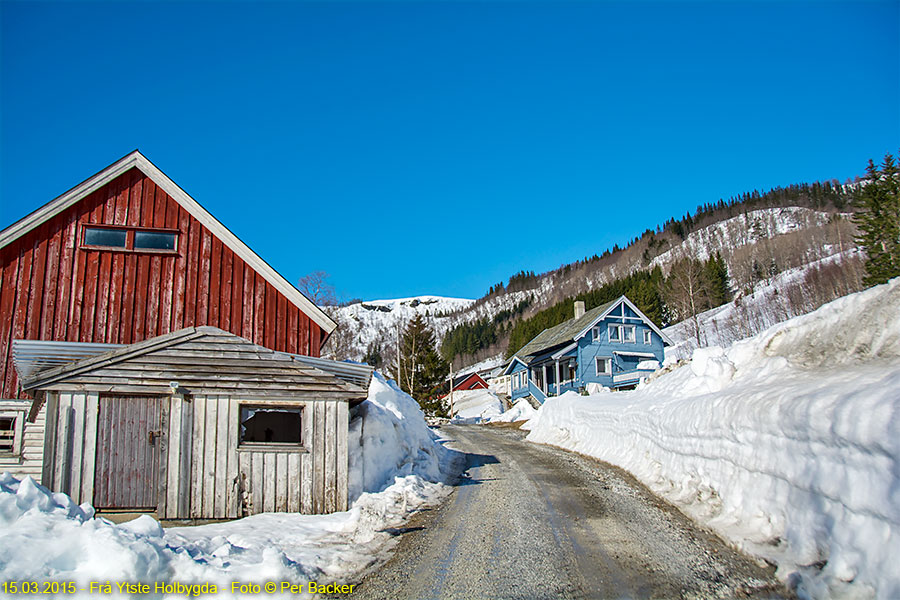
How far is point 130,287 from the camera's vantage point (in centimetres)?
1583

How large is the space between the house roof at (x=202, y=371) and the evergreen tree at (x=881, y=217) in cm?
4162

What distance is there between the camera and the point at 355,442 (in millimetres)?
12477

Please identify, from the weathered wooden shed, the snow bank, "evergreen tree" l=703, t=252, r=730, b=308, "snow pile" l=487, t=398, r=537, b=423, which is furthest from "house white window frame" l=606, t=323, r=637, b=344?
"evergreen tree" l=703, t=252, r=730, b=308

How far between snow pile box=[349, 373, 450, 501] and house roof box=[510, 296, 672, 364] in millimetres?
30403

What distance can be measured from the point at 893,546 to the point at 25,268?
1787 cm

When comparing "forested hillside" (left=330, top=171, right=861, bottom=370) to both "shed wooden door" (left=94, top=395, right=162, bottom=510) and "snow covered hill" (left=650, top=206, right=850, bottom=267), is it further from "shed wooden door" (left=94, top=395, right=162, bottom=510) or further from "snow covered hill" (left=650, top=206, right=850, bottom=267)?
"shed wooden door" (left=94, top=395, right=162, bottom=510)

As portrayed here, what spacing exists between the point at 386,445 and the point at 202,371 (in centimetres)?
445

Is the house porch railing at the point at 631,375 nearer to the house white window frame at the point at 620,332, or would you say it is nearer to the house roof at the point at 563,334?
the house white window frame at the point at 620,332

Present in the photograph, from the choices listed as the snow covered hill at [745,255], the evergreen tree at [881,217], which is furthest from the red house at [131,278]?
the evergreen tree at [881,217]

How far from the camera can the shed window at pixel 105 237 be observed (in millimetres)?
16000

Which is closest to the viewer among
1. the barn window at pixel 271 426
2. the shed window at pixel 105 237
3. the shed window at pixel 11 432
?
the shed window at pixel 11 432

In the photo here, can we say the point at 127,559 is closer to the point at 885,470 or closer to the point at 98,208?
the point at 885,470

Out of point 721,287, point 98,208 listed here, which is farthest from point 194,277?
point 721,287

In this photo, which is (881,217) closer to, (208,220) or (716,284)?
(208,220)
